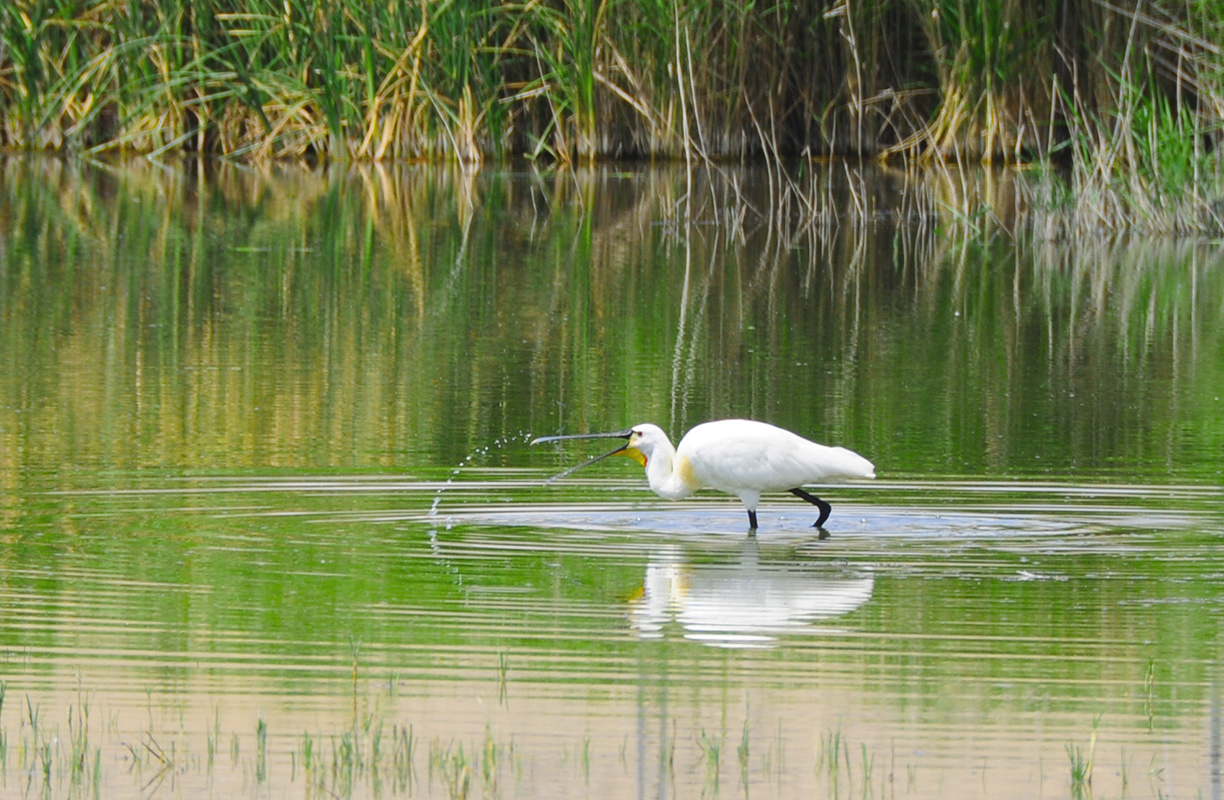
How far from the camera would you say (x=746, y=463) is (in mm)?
7133

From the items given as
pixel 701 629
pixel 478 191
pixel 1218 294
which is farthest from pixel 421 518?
pixel 478 191

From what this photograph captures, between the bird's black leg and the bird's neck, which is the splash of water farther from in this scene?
the bird's black leg

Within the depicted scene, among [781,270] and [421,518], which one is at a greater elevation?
[781,270]

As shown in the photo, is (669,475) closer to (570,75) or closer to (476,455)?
(476,455)

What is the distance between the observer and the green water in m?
4.46

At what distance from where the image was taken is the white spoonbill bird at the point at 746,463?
7.11m

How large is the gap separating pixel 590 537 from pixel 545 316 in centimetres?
557

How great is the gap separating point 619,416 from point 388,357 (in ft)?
6.32

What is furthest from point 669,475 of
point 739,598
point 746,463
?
point 739,598

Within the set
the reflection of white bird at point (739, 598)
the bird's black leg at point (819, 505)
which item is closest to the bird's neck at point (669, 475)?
the bird's black leg at point (819, 505)

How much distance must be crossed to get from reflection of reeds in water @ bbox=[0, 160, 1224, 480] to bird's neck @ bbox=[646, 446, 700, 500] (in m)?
1.08

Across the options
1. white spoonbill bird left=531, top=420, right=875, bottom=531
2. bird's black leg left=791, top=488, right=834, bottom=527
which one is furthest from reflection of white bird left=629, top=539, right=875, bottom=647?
bird's black leg left=791, top=488, right=834, bottom=527

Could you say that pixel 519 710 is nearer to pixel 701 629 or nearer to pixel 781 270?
pixel 701 629

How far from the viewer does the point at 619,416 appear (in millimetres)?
9086
